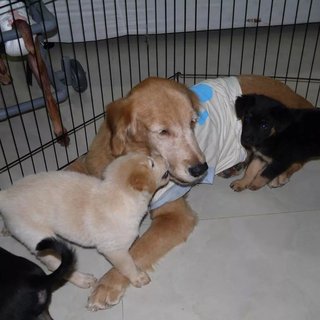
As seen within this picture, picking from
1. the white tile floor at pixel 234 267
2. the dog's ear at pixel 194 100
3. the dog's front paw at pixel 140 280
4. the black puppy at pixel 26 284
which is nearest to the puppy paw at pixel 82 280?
the white tile floor at pixel 234 267

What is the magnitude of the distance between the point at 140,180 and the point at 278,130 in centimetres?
97

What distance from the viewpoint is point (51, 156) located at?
2566mm

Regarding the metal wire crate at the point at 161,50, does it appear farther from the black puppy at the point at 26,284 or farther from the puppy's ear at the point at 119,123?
the black puppy at the point at 26,284

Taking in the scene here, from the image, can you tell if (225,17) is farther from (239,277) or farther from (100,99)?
(239,277)

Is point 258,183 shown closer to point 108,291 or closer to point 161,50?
point 108,291

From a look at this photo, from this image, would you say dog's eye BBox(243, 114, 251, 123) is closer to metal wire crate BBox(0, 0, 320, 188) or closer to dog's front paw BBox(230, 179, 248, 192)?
dog's front paw BBox(230, 179, 248, 192)

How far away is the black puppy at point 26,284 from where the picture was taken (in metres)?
1.34

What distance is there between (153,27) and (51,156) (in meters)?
1.73

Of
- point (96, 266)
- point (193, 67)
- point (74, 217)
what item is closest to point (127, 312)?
point (96, 266)

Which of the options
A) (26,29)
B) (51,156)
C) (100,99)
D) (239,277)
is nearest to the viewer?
(239,277)

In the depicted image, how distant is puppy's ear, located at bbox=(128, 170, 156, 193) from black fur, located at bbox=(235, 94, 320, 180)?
33.5 inches

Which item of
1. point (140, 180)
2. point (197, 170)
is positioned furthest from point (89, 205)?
point (197, 170)

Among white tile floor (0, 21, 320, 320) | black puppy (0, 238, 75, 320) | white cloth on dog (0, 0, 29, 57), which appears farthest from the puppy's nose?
white cloth on dog (0, 0, 29, 57)

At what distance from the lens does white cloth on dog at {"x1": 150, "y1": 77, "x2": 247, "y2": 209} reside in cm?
202
